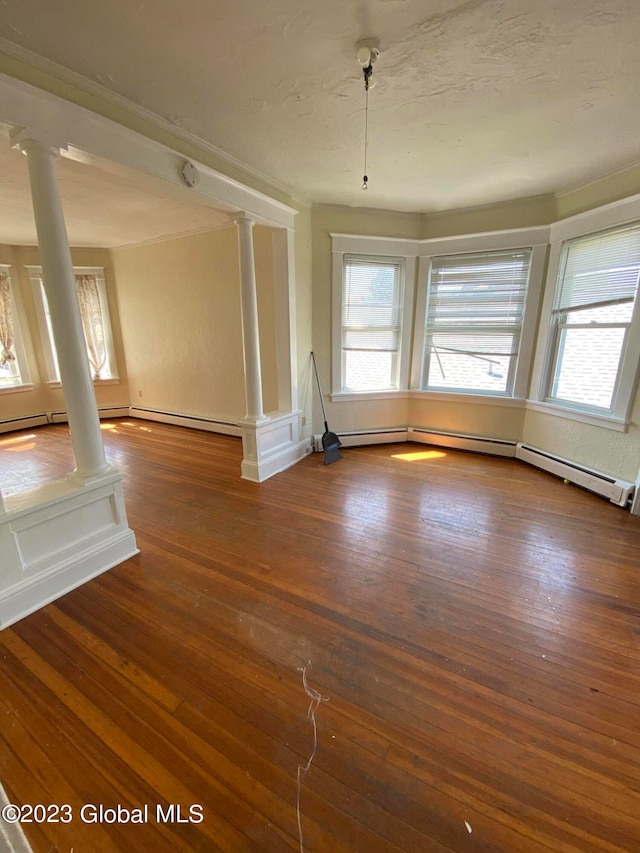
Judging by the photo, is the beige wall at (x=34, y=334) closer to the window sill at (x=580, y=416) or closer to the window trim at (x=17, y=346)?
the window trim at (x=17, y=346)

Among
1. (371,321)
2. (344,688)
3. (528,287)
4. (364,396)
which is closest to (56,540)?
(344,688)

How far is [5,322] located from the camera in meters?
5.16

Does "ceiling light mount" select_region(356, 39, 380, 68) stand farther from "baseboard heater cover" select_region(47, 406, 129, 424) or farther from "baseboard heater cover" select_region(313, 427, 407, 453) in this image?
"baseboard heater cover" select_region(47, 406, 129, 424)

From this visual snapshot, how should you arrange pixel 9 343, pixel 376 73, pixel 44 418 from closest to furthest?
pixel 376 73 < pixel 9 343 < pixel 44 418

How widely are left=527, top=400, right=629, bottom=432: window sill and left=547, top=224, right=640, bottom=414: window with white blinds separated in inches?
3.8

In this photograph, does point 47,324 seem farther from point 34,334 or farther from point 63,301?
point 63,301

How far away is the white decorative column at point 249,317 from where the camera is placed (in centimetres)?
317

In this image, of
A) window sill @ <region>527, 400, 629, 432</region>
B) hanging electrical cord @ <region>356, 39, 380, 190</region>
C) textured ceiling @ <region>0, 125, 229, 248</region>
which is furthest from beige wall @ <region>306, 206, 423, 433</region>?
hanging electrical cord @ <region>356, 39, 380, 190</region>

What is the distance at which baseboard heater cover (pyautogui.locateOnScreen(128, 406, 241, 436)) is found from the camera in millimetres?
5152

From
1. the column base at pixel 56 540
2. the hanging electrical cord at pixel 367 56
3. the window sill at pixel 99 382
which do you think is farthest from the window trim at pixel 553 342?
the window sill at pixel 99 382

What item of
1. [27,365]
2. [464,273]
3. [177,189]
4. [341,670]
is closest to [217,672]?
[341,670]

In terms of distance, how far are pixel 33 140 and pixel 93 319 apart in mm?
4533

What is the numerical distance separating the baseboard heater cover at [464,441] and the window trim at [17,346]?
5.79 m

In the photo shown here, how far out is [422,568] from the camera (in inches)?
88.4
